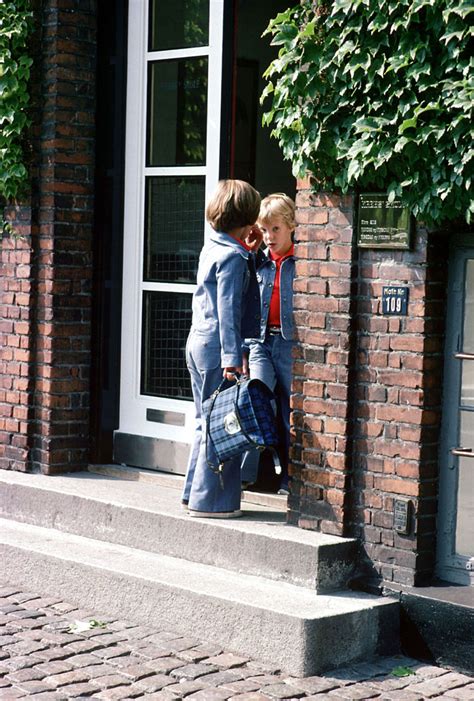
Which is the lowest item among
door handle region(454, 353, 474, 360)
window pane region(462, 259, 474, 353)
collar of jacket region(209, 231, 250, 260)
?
door handle region(454, 353, 474, 360)

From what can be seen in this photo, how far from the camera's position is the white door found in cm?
684

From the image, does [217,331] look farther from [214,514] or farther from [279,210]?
[214,514]

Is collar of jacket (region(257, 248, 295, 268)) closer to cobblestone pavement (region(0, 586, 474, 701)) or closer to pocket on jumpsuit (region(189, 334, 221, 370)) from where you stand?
pocket on jumpsuit (region(189, 334, 221, 370))

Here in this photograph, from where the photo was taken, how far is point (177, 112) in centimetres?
696

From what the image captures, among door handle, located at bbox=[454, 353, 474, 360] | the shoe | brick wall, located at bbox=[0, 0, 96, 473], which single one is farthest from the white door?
door handle, located at bbox=[454, 353, 474, 360]

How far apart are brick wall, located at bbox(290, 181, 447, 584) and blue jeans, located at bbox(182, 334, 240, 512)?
1.16 ft

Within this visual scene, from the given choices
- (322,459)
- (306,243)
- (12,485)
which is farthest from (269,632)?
(12,485)

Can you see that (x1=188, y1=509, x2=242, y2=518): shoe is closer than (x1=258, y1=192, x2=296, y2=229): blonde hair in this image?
Yes

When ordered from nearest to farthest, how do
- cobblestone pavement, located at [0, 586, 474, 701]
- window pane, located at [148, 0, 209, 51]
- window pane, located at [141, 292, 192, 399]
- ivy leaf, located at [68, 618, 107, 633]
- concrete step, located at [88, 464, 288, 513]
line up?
cobblestone pavement, located at [0, 586, 474, 701], ivy leaf, located at [68, 618, 107, 633], concrete step, located at [88, 464, 288, 513], window pane, located at [148, 0, 209, 51], window pane, located at [141, 292, 192, 399]

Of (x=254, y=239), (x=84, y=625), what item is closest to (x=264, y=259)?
(x=254, y=239)

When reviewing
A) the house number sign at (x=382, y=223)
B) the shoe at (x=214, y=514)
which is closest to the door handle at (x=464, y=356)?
the house number sign at (x=382, y=223)

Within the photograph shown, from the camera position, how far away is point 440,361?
540 cm

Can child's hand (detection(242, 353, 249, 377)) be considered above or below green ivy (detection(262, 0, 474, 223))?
below

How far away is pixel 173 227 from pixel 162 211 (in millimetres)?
125
